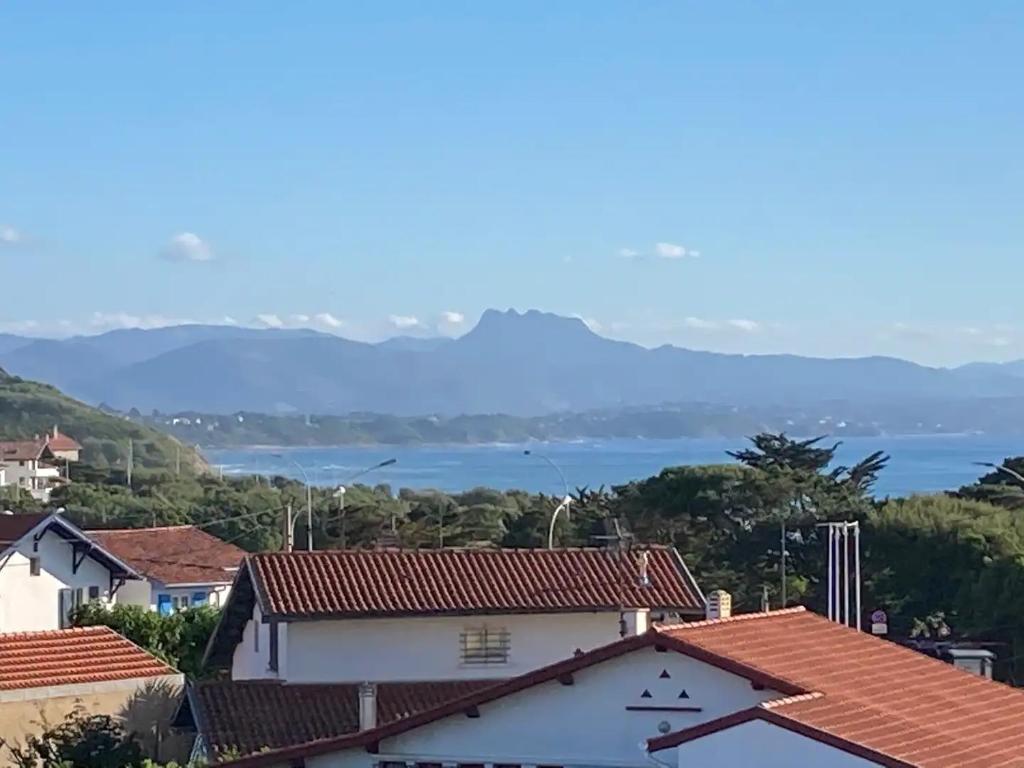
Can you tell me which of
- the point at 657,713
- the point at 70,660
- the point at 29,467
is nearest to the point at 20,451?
the point at 29,467

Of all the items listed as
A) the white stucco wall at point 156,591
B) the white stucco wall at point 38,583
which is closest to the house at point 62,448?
the white stucco wall at point 156,591

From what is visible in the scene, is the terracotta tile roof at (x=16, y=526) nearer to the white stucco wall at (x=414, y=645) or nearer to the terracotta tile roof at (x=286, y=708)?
the white stucco wall at (x=414, y=645)

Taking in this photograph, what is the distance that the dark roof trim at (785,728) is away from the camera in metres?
14.4

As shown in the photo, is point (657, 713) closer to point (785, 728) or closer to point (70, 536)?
point (785, 728)

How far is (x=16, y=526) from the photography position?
46719mm

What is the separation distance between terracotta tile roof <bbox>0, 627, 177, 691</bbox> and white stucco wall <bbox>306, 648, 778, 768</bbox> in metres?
9.26

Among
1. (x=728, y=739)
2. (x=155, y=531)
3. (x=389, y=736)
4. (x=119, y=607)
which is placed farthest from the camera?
(x=155, y=531)

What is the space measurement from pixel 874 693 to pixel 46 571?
1264 inches

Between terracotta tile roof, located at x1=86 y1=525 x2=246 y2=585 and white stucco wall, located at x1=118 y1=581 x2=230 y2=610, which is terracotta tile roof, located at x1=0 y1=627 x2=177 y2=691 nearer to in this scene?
white stucco wall, located at x1=118 y1=581 x2=230 y2=610

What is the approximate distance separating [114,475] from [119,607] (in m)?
99.0

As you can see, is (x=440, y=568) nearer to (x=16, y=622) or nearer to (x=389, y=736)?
(x=389, y=736)

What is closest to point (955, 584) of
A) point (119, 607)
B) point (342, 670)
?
point (119, 607)

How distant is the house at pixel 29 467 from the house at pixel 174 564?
6708 cm

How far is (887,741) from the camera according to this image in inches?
593
